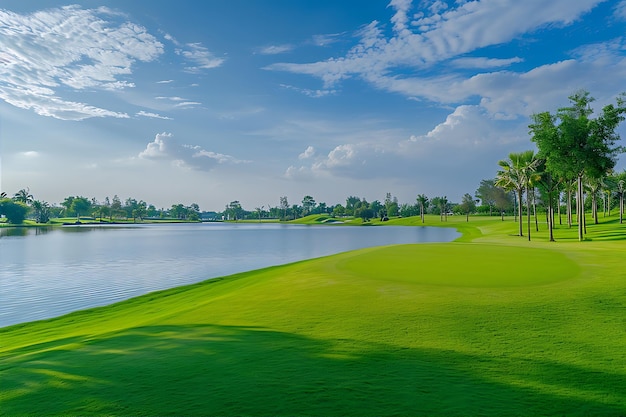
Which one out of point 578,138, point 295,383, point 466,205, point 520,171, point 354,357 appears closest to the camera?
point 295,383

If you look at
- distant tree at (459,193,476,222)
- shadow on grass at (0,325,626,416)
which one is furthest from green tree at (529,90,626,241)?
distant tree at (459,193,476,222)

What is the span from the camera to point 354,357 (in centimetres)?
743

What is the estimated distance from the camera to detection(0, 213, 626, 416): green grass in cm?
555

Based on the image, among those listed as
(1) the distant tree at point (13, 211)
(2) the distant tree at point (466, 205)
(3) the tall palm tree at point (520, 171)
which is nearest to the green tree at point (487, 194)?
(2) the distant tree at point (466, 205)

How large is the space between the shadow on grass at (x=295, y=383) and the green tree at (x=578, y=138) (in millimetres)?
39830

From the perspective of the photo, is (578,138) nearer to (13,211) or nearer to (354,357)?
(354,357)

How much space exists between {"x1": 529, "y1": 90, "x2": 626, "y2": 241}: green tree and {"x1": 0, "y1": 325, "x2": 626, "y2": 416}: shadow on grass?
131 ft

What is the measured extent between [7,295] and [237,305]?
1719 cm

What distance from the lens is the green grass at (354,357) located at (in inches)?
218

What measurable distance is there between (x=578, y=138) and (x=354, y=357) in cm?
4223

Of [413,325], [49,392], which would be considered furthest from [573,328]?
[49,392]

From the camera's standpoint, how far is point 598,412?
17.3ft

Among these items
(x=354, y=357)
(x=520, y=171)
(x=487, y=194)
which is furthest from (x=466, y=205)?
(x=354, y=357)

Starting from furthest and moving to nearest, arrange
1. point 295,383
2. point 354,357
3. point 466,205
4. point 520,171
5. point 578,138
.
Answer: point 466,205, point 520,171, point 578,138, point 354,357, point 295,383
